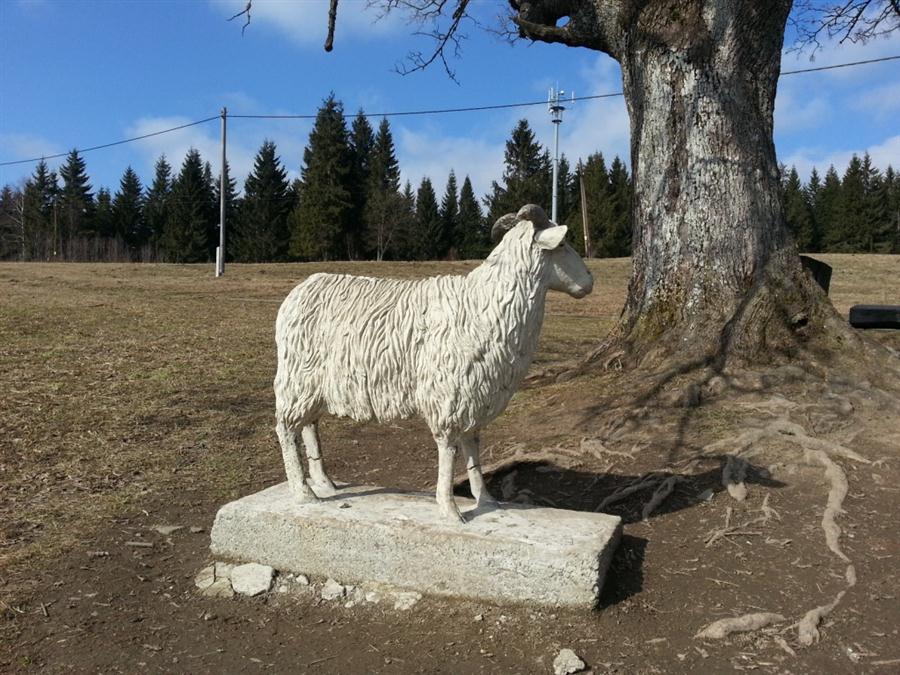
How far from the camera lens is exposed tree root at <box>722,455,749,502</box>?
4887 mm

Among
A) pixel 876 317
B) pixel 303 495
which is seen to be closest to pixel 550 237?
pixel 303 495

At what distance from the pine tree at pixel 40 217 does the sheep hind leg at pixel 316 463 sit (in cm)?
5087

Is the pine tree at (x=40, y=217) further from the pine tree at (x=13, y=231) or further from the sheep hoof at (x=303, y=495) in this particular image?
the sheep hoof at (x=303, y=495)

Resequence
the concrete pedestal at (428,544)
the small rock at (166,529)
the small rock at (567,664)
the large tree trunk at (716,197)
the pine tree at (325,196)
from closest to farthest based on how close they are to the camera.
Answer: the small rock at (567,664), the concrete pedestal at (428,544), the small rock at (166,529), the large tree trunk at (716,197), the pine tree at (325,196)

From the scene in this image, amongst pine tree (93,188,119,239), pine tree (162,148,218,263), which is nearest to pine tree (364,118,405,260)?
pine tree (162,148,218,263)

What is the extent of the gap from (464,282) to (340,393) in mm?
1003

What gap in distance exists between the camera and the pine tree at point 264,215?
1935 inches

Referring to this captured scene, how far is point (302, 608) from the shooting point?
398cm

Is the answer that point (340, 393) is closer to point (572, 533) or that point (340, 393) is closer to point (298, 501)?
point (298, 501)

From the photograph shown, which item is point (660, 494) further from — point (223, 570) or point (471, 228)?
point (471, 228)

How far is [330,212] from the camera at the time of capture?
47219 millimetres

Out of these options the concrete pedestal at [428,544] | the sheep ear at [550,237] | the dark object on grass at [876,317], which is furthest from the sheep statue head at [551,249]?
the dark object on grass at [876,317]

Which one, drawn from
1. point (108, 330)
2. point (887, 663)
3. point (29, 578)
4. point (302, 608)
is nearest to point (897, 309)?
point (887, 663)

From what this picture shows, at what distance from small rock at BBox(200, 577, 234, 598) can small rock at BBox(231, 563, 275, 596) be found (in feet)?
0.11
